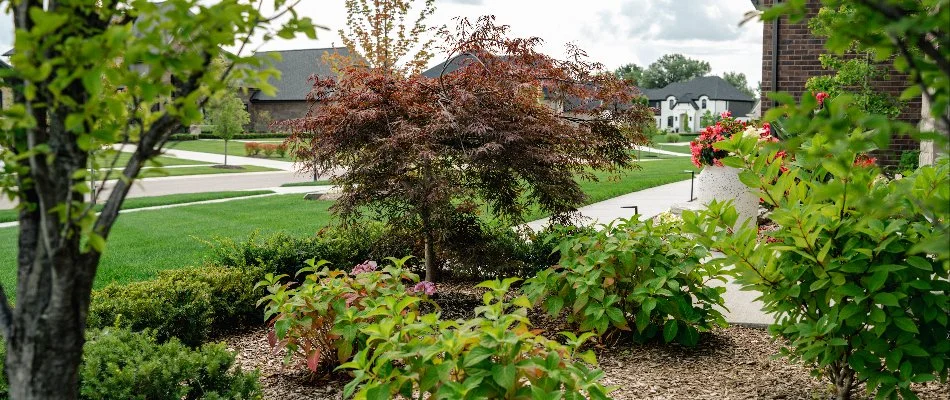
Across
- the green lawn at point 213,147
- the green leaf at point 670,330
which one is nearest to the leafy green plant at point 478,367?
the green leaf at point 670,330

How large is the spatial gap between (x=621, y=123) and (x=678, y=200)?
8659 mm

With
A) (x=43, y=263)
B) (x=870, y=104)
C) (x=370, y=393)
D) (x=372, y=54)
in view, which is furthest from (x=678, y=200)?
(x=43, y=263)

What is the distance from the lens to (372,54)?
677 inches

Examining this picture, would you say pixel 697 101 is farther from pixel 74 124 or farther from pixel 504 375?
pixel 74 124

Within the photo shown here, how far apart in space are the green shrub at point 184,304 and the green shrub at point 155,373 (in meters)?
0.70

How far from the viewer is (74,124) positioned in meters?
1.77

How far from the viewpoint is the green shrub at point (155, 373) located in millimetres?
3510

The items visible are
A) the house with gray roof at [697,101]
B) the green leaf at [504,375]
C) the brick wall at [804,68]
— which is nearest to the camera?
the green leaf at [504,375]

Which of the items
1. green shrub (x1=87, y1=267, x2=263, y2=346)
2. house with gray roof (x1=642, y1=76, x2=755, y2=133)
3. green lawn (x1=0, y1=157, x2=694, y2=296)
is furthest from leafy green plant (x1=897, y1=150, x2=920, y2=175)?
house with gray roof (x1=642, y1=76, x2=755, y2=133)

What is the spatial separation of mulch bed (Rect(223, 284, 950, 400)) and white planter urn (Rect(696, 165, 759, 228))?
13.8ft

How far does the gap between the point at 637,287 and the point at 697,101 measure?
90990 mm

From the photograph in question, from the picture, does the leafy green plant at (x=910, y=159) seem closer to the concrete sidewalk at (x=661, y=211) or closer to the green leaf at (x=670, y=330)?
the concrete sidewalk at (x=661, y=211)

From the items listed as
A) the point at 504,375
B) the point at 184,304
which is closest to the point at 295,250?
the point at 184,304

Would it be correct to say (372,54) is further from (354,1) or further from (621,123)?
(621,123)
